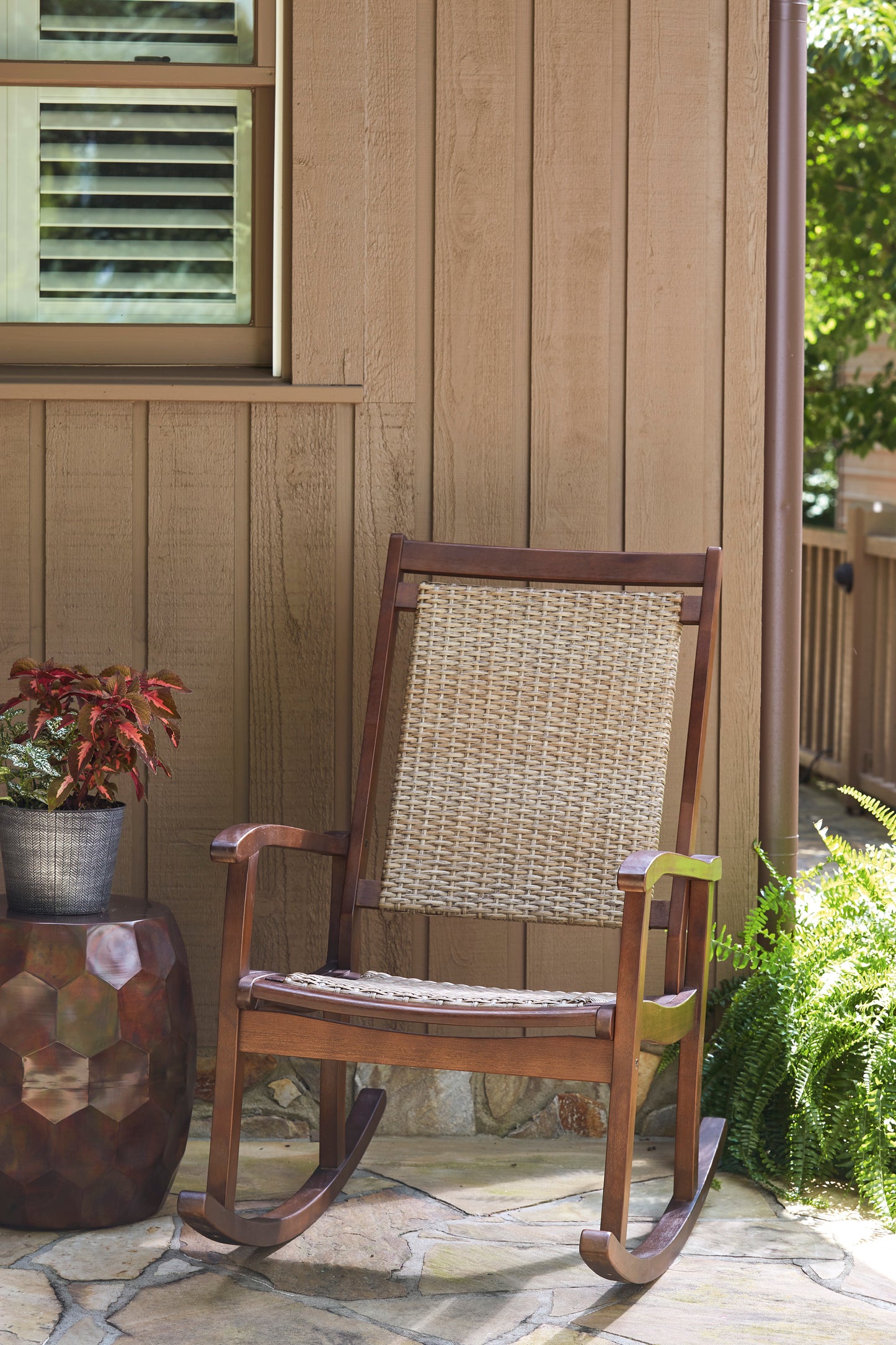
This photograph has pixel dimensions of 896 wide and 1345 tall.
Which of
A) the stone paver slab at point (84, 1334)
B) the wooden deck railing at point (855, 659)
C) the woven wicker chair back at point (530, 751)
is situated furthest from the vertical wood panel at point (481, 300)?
the wooden deck railing at point (855, 659)

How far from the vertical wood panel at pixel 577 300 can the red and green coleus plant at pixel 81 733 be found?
2.57ft

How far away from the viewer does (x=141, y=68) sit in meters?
2.57

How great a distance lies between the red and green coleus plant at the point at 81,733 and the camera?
210 cm

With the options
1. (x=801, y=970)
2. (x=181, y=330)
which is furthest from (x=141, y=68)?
(x=801, y=970)

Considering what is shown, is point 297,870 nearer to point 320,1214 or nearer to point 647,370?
A: point 320,1214

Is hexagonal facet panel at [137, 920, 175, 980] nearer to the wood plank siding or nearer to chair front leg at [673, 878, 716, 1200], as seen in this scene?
the wood plank siding

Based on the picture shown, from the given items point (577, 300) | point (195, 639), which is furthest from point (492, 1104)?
point (577, 300)

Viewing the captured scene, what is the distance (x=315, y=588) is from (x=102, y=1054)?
89 centimetres

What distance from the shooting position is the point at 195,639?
8.40ft

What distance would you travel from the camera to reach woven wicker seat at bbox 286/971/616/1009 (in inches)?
72.6

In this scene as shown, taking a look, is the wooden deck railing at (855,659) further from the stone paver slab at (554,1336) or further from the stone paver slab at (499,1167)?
the stone paver slab at (554,1336)

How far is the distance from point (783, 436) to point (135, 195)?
4.04 feet

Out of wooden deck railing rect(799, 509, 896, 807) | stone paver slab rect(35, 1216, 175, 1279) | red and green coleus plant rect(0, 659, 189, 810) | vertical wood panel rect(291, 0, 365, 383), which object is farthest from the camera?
wooden deck railing rect(799, 509, 896, 807)

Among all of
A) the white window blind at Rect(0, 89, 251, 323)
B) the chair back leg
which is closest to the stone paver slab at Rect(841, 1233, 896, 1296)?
the chair back leg
